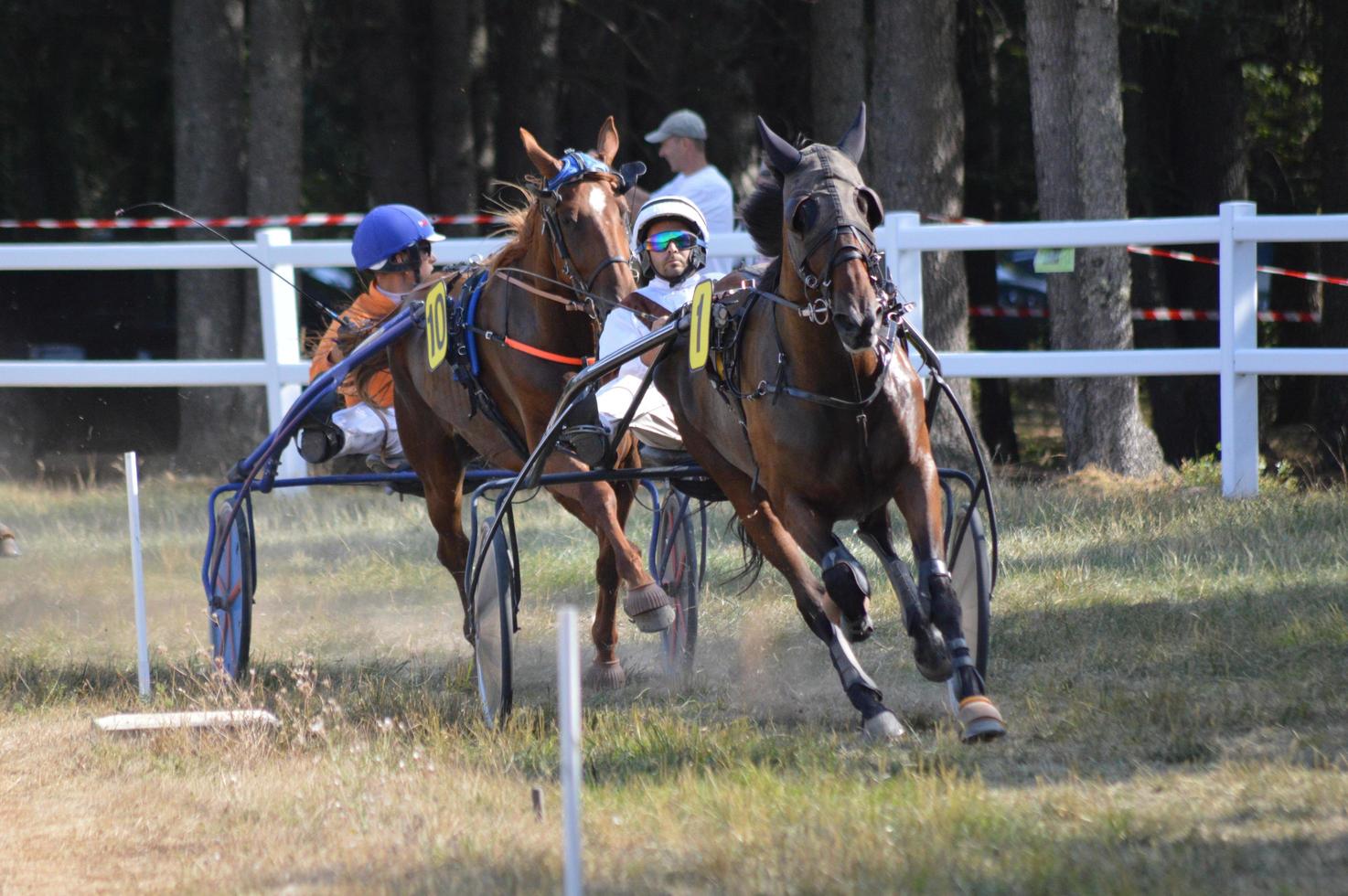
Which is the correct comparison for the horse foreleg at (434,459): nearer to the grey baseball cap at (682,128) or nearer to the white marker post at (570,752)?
the grey baseball cap at (682,128)

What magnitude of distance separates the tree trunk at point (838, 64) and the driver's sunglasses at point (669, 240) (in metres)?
7.63

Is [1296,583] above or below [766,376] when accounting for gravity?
below

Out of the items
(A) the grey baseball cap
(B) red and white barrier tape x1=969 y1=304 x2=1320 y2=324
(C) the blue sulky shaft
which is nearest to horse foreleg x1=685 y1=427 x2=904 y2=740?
(C) the blue sulky shaft

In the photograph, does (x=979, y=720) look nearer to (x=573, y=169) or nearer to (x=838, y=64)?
(x=573, y=169)

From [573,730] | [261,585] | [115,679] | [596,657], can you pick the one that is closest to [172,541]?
[261,585]

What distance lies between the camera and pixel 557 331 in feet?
21.8

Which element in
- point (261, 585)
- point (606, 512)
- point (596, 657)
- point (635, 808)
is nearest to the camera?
point (635, 808)

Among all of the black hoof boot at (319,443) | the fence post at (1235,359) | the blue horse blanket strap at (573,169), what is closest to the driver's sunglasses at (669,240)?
the blue horse blanket strap at (573,169)

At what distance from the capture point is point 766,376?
5387 mm

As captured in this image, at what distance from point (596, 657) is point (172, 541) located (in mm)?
4259

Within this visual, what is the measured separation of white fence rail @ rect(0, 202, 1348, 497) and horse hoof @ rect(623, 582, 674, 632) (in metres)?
4.30

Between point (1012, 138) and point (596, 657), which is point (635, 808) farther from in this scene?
point (1012, 138)

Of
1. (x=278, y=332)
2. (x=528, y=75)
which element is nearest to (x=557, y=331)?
(x=278, y=332)

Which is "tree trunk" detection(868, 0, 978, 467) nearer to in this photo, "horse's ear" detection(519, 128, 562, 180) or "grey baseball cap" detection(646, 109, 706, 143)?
"grey baseball cap" detection(646, 109, 706, 143)
